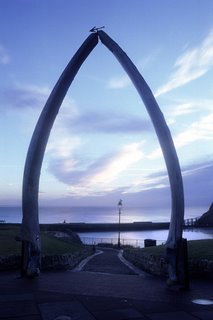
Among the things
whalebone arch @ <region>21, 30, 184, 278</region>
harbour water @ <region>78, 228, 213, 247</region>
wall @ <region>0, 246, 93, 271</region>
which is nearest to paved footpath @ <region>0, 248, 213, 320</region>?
wall @ <region>0, 246, 93, 271</region>

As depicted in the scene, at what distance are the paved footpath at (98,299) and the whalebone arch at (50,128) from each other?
1833 millimetres

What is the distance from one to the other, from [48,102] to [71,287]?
6.16 m

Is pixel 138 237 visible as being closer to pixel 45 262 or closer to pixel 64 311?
pixel 45 262

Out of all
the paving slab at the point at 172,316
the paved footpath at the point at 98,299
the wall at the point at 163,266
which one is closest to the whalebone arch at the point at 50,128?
the paved footpath at the point at 98,299

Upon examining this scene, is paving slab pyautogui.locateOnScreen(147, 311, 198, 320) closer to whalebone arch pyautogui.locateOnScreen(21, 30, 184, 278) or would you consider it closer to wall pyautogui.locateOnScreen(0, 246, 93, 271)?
whalebone arch pyautogui.locateOnScreen(21, 30, 184, 278)

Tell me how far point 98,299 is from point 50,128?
20.9ft

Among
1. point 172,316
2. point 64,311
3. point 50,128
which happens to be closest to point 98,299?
point 64,311

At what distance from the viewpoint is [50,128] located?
14.3 metres

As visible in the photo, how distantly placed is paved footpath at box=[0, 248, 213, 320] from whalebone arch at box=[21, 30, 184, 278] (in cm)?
183

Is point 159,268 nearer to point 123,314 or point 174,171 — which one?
point 174,171

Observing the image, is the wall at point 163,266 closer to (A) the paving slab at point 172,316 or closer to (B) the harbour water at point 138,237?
(A) the paving slab at point 172,316

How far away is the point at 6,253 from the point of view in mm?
16719

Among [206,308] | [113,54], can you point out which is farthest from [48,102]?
[206,308]

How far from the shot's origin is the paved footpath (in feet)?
28.5
